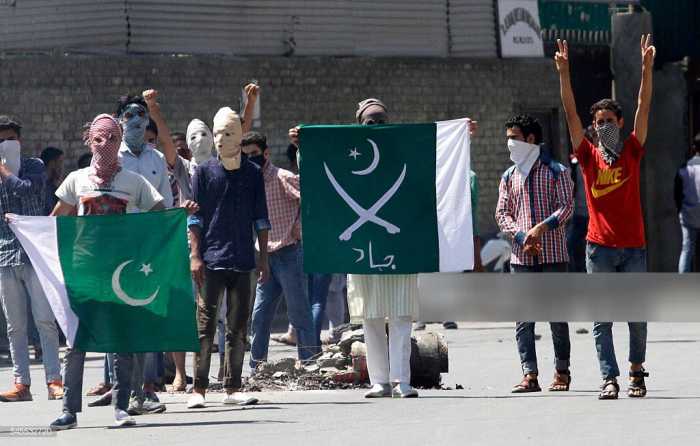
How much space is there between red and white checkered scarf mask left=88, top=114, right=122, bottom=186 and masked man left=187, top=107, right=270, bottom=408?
41.8 inches

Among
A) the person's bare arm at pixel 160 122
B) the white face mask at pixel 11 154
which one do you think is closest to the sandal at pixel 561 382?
the person's bare arm at pixel 160 122

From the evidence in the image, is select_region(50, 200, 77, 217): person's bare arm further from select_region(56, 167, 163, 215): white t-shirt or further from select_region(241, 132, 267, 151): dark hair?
select_region(241, 132, 267, 151): dark hair

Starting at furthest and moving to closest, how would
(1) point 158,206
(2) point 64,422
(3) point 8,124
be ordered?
(3) point 8,124
(1) point 158,206
(2) point 64,422

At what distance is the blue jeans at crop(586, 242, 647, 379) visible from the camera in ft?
38.0

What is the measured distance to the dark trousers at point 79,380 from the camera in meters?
10.5

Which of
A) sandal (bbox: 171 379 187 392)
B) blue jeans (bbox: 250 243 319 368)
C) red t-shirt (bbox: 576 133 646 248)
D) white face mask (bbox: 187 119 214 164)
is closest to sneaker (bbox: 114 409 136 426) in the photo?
sandal (bbox: 171 379 187 392)

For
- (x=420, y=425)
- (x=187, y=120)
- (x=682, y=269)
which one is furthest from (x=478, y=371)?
(x=187, y=120)

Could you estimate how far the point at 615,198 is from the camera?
11.7 metres

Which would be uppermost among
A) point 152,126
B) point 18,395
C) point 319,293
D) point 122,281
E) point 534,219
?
point 152,126

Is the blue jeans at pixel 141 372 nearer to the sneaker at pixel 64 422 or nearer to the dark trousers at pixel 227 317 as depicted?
the dark trousers at pixel 227 317

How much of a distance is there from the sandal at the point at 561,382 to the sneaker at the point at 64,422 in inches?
136

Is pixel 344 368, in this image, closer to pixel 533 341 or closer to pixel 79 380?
pixel 533 341

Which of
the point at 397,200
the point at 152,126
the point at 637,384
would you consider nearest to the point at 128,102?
the point at 152,126

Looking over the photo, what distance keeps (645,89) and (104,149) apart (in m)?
3.48
